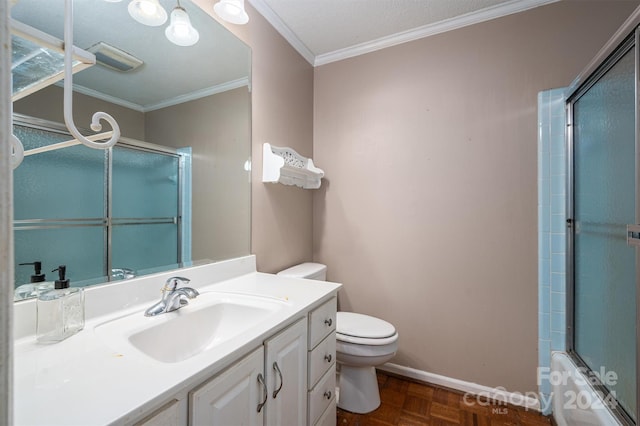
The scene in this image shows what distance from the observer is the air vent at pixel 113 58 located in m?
0.94

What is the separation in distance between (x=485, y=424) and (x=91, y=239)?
6.68 feet

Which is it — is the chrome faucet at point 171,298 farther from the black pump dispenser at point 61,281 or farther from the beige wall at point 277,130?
the beige wall at point 277,130

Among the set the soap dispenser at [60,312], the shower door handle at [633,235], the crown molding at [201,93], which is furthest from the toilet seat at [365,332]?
the crown molding at [201,93]

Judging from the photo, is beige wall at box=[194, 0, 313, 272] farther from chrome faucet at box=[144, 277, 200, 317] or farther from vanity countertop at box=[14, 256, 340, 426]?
vanity countertop at box=[14, 256, 340, 426]

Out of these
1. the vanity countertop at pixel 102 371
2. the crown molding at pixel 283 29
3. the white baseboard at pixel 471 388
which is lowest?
the white baseboard at pixel 471 388

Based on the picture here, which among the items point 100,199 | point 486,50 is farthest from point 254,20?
point 486,50

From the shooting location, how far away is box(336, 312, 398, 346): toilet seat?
4.91 ft

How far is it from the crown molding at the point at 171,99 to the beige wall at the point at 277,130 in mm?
140

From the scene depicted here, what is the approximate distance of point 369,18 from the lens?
1732 millimetres

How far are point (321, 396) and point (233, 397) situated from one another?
61cm

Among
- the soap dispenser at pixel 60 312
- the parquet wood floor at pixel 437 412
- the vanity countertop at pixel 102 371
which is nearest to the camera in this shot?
the vanity countertop at pixel 102 371

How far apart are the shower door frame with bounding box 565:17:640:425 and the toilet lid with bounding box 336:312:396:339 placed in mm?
905

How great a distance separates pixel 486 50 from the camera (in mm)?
1683

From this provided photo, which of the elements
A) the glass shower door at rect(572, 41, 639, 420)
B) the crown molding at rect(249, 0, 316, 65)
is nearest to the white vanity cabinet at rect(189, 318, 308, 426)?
the glass shower door at rect(572, 41, 639, 420)
